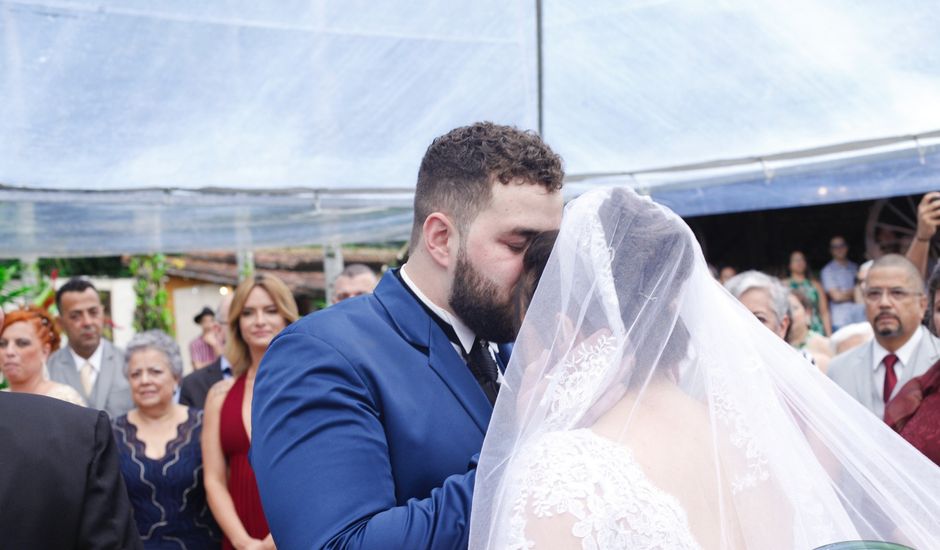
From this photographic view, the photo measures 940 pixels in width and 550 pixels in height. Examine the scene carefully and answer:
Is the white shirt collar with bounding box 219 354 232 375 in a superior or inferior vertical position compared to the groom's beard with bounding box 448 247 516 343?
inferior

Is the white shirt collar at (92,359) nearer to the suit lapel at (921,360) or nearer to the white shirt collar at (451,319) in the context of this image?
the white shirt collar at (451,319)

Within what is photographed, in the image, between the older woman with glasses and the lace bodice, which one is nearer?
the lace bodice

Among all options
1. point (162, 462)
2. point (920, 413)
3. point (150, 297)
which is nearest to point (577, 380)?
point (920, 413)

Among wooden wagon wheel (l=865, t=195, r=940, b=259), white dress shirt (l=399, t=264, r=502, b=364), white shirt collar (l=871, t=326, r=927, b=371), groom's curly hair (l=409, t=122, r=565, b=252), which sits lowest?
white shirt collar (l=871, t=326, r=927, b=371)

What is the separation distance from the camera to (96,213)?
19.0 ft

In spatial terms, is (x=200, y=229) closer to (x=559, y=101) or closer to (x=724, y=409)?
(x=559, y=101)

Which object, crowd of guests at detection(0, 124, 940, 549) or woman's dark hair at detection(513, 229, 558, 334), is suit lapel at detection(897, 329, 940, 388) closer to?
crowd of guests at detection(0, 124, 940, 549)

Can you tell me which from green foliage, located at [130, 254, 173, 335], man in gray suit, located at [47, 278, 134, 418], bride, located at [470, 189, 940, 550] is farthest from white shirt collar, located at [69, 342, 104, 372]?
green foliage, located at [130, 254, 173, 335]

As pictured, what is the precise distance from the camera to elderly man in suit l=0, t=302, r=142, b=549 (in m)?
2.17

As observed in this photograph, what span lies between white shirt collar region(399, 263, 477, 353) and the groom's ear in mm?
92

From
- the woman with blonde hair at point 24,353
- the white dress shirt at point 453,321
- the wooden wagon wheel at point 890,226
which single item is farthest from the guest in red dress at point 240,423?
the wooden wagon wheel at point 890,226

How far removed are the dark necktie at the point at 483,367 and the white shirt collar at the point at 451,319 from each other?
0.07 feet

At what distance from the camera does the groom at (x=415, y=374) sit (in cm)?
179

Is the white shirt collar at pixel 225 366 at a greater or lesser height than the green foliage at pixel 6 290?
lesser
